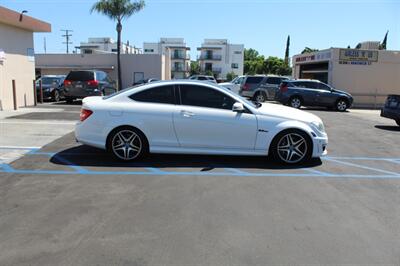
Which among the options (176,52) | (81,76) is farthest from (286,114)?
(176,52)

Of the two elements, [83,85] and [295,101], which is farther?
[295,101]

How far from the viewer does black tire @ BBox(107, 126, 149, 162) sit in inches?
291

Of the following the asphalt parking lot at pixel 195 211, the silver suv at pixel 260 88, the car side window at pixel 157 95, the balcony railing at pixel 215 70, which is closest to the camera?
the asphalt parking lot at pixel 195 211

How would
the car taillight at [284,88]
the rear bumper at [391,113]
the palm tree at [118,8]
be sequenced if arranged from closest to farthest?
the rear bumper at [391,113] < the car taillight at [284,88] < the palm tree at [118,8]

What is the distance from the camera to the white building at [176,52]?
98.2m

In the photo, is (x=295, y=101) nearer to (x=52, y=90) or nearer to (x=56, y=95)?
(x=56, y=95)

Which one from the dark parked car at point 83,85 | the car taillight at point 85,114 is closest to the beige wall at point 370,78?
the dark parked car at point 83,85

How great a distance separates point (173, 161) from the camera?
7.61 metres

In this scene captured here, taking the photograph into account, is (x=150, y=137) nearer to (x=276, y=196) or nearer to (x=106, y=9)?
(x=276, y=196)

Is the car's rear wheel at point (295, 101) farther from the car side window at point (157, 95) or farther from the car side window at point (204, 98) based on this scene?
the car side window at point (157, 95)

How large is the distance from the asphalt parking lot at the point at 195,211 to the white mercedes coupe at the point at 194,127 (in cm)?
31

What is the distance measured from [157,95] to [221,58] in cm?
9969

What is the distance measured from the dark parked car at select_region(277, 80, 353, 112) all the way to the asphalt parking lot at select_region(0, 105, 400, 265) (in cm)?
1354

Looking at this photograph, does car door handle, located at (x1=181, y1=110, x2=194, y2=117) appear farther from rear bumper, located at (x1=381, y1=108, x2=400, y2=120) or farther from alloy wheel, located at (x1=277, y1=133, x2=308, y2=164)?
rear bumper, located at (x1=381, y1=108, x2=400, y2=120)
